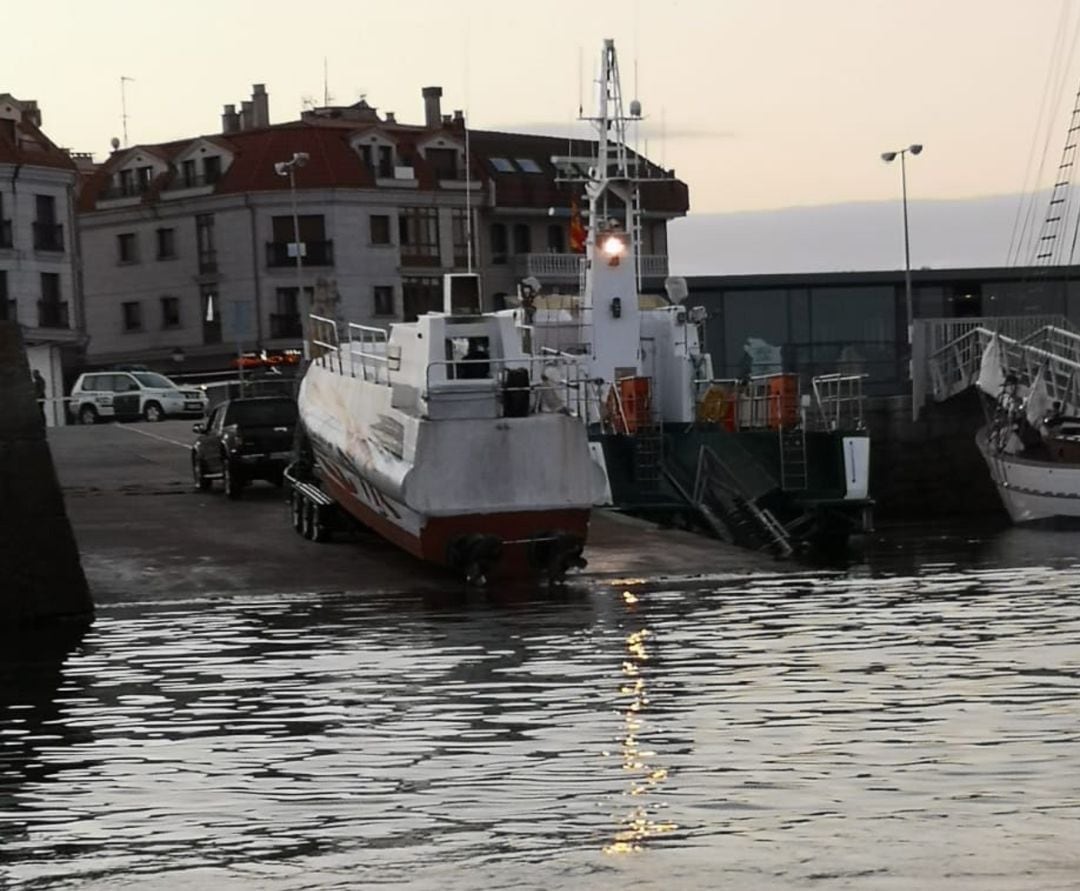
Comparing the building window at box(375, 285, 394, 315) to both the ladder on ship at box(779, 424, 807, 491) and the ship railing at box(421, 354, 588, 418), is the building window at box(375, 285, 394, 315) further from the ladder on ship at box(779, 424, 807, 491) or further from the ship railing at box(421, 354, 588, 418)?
the ship railing at box(421, 354, 588, 418)

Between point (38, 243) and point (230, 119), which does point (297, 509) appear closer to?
point (38, 243)

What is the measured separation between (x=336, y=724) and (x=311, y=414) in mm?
20414

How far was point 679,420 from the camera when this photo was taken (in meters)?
46.5

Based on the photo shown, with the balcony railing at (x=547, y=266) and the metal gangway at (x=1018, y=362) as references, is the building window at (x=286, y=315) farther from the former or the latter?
the metal gangway at (x=1018, y=362)

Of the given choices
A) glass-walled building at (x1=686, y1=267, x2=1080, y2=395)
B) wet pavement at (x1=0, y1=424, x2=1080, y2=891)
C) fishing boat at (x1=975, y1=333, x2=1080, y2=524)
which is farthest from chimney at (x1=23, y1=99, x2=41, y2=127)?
wet pavement at (x1=0, y1=424, x2=1080, y2=891)

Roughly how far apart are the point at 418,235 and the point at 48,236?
794 inches

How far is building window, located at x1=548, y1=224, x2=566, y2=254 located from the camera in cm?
11150

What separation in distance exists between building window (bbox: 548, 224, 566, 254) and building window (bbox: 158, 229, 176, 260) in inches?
665

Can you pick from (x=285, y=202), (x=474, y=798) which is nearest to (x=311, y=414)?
(x=474, y=798)

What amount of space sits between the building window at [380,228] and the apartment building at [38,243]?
53.0 feet

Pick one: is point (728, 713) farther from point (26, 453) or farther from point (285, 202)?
point (285, 202)

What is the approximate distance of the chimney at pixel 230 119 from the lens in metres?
117

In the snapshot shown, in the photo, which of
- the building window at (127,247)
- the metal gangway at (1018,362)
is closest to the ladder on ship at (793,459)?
the metal gangway at (1018,362)

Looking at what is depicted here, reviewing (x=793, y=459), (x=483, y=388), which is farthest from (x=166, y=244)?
(x=483, y=388)
